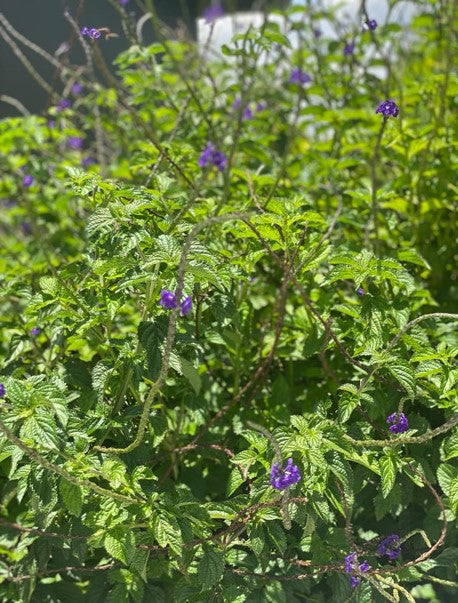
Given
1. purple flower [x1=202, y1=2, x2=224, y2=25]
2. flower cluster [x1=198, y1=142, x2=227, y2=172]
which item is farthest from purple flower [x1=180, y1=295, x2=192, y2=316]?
purple flower [x1=202, y1=2, x2=224, y2=25]

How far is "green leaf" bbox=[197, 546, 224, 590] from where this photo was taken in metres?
1.47

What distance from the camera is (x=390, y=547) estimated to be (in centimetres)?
169

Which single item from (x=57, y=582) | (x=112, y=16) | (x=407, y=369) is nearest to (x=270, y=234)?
A: (x=407, y=369)

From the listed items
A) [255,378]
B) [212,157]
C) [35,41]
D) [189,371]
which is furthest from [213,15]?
[35,41]

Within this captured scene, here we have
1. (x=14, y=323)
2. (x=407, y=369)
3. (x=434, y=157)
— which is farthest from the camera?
(x=434, y=157)

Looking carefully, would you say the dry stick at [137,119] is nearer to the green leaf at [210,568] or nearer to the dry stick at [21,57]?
the dry stick at [21,57]

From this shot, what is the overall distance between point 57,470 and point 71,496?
10 cm

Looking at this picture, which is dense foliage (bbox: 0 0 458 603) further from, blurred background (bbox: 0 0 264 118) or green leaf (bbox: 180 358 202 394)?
blurred background (bbox: 0 0 264 118)

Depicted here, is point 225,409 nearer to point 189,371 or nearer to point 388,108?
point 189,371

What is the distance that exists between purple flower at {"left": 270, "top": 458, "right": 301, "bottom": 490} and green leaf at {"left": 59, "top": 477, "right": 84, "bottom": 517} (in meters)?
0.38

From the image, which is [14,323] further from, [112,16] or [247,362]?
[112,16]

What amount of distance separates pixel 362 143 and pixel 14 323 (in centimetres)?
138

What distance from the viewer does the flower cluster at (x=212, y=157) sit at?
2320mm

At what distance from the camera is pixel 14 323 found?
204 cm
